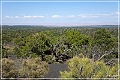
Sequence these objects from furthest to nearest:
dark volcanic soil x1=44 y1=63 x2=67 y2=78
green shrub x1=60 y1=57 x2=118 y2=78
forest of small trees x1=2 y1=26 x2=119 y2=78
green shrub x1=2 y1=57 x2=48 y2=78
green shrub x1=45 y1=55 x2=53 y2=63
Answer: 1. green shrub x1=45 y1=55 x2=53 y2=63
2. dark volcanic soil x1=44 y1=63 x2=67 y2=78
3. forest of small trees x1=2 y1=26 x2=119 y2=78
4. green shrub x1=2 y1=57 x2=48 y2=78
5. green shrub x1=60 y1=57 x2=118 y2=78

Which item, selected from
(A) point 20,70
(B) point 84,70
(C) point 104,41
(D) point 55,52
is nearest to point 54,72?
(A) point 20,70

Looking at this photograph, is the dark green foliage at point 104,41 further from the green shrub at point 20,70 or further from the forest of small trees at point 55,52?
the green shrub at point 20,70

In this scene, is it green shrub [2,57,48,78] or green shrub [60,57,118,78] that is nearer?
green shrub [60,57,118,78]

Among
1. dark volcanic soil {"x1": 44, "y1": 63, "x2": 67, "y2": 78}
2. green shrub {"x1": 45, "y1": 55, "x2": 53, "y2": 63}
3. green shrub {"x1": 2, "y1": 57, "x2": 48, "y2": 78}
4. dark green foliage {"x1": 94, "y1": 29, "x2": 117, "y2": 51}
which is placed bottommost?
dark volcanic soil {"x1": 44, "y1": 63, "x2": 67, "y2": 78}

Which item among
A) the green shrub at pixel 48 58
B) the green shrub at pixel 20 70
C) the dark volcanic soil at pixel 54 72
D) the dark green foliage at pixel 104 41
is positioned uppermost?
the dark green foliage at pixel 104 41

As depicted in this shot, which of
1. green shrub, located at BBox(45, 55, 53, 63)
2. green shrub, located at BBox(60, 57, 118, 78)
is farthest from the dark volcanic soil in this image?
green shrub, located at BBox(60, 57, 118, 78)

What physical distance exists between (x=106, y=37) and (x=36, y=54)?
5.18 meters

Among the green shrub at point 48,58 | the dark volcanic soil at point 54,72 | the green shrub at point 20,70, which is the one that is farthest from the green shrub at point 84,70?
the green shrub at point 48,58

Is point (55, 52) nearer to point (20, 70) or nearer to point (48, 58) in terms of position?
point (48, 58)

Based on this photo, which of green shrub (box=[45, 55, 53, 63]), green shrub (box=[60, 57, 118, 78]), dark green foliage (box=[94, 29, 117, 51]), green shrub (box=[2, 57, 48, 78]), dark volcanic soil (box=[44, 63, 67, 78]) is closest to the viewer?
green shrub (box=[60, 57, 118, 78])

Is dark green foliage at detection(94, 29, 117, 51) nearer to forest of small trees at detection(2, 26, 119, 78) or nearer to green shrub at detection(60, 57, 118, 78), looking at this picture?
forest of small trees at detection(2, 26, 119, 78)

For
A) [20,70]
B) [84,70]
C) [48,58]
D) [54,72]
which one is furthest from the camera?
[48,58]

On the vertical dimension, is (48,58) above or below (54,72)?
above

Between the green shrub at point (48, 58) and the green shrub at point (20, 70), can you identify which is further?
the green shrub at point (48, 58)
